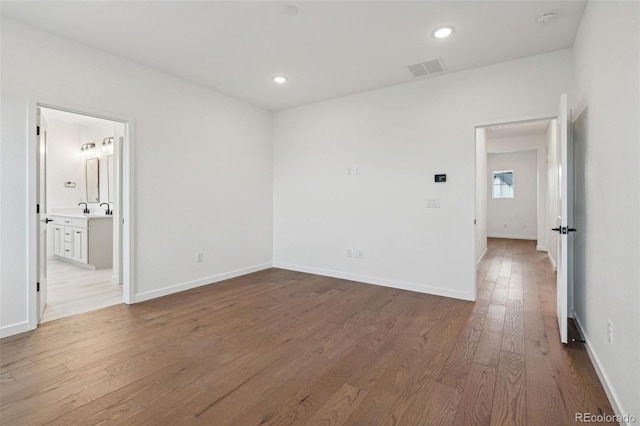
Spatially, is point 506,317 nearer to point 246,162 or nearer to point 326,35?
point 326,35

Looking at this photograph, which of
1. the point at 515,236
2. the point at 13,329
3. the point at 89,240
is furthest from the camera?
the point at 515,236

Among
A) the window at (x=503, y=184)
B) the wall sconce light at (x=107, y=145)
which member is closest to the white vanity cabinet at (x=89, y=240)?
the wall sconce light at (x=107, y=145)

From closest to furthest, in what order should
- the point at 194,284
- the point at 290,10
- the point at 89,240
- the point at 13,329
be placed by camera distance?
the point at 290,10 → the point at 13,329 → the point at 194,284 → the point at 89,240

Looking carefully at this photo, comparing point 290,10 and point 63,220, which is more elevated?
point 290,10

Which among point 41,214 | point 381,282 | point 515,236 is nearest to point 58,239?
point 41,214

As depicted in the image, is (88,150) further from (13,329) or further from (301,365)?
(301,365)

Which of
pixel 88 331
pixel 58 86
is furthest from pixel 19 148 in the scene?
pixel 88 331

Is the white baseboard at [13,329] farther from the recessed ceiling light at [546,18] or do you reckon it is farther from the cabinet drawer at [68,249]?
the recessed ceiling light at [546,18]

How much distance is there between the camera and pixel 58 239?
580cm

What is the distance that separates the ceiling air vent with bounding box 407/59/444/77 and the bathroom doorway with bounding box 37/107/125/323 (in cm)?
351

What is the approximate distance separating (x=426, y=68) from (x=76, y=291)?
5147 millimetres

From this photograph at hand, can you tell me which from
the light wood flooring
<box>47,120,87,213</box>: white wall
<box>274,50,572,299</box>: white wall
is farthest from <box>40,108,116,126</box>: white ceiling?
<box>274,50,572,299</box>: white wall

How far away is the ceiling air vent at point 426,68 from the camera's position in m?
3.46

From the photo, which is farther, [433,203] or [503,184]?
[503,184]
